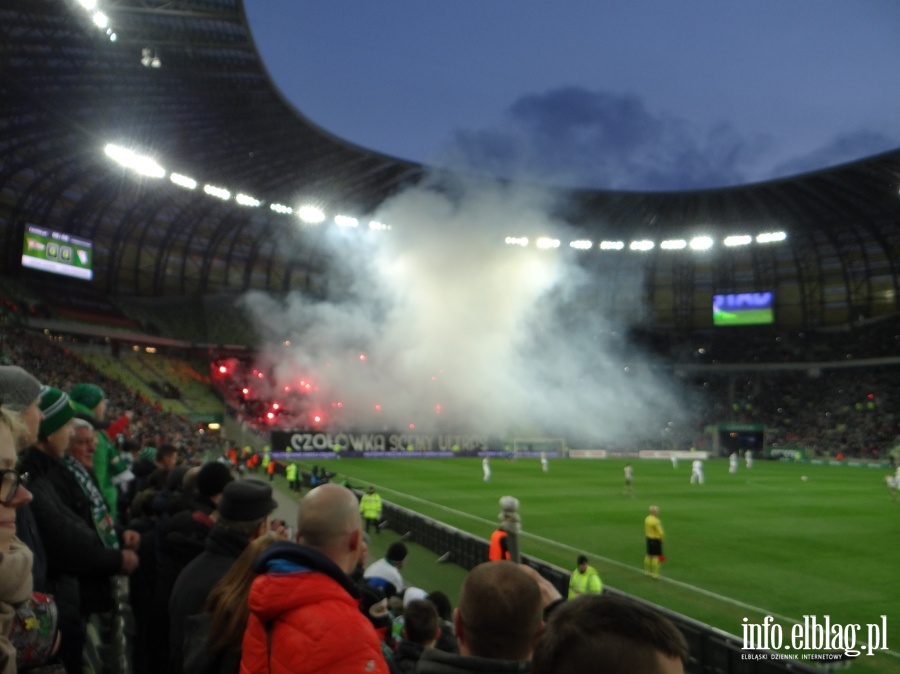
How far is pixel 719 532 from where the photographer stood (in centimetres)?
1900

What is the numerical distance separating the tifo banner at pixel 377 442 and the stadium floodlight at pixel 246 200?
16518 millimetres

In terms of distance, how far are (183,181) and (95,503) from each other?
42.4 m

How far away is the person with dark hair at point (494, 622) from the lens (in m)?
2.06

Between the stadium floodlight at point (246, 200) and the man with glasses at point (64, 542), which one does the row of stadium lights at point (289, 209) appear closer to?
the stadium floodlight at point (246, 200)

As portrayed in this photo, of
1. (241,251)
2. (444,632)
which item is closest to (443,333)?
(241,251)

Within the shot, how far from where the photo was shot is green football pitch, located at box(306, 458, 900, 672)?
12016 millimetres

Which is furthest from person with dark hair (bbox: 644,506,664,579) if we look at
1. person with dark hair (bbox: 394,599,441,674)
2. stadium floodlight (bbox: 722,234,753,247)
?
stadium floodlight (bbox: 722,234,753,247)

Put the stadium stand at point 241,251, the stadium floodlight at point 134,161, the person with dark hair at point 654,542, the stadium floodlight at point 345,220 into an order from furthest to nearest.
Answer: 1. the stadium floodlight at point 345,220
2. the stadium floodlight at point 134,161
3. the stadium stand at point 241,251
4. the person with dark hair at point 654,542

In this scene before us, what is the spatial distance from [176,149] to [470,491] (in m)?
25.8

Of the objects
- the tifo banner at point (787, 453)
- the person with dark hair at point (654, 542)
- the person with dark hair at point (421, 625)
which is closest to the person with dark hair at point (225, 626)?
the person with dark hair at point (421, 625)

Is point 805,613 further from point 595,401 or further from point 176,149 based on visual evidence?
point 595,401

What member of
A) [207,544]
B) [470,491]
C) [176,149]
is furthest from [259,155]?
[207,544]

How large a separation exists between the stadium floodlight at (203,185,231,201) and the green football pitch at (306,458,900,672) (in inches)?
828

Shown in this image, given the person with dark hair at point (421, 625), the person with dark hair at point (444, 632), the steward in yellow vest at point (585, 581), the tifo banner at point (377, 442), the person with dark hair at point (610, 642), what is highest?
the person with dark hair at point (610, 642)
